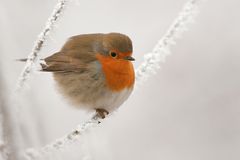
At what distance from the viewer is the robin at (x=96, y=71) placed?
2.81 m

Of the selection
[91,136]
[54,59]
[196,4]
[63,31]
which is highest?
A: [63,31]

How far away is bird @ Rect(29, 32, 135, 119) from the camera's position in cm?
281

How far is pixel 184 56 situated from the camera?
3.79m

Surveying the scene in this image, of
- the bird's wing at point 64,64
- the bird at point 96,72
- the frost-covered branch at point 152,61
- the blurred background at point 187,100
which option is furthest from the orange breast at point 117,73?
the blurred background at point 187,100

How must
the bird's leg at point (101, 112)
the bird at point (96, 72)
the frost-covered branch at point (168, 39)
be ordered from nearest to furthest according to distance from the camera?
the frost-covered branch at point (168, 39) → the bird's leg at point (101, 112) → the bird at point (96, 72)

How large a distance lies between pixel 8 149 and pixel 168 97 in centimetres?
261

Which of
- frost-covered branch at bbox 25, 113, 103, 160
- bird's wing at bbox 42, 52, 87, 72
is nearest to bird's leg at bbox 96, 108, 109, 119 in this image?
bird's wing at bbox 42, 52, 87, 72

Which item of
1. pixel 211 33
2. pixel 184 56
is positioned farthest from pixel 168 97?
pixel 211 33

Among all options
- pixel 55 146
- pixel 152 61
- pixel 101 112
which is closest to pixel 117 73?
pixel 101 112

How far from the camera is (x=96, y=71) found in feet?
9.46

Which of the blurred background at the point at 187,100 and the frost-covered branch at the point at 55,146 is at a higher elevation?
the blurred background at the point at 187,100

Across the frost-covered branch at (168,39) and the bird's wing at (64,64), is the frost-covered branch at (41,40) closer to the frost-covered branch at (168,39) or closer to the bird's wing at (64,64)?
the frost-covered branch at (168,39)

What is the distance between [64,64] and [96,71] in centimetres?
24

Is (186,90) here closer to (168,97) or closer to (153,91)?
(168,97)
